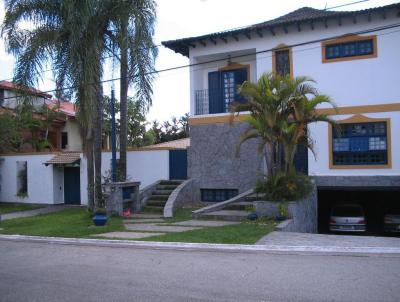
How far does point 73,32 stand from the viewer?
16359 millimetres

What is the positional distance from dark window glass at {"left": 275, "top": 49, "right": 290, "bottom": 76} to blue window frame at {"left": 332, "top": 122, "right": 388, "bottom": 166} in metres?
3.31

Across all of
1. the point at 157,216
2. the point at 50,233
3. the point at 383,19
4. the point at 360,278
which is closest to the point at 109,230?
the point at 50,233

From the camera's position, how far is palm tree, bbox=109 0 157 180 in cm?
1692

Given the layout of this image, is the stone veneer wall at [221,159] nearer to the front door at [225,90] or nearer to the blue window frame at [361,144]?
the front door at [225,90]

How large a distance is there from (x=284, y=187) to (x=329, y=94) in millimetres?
5484

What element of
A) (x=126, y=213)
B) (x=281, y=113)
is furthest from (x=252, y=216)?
(x=126, y=213)

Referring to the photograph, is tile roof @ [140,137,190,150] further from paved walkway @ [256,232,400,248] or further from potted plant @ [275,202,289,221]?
paved walkway @ [256,232,400,248]

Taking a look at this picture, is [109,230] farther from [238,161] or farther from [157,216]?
[238,161]

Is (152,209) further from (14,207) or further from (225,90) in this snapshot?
(14,207)

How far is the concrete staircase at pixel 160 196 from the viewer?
1892 centimetres

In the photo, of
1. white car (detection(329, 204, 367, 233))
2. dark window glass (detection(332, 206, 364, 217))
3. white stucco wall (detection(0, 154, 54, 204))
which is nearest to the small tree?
white car (detection(329, 204, 367, 233))

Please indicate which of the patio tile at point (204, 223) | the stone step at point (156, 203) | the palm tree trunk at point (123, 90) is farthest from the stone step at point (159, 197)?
the patio tile at point (204, 223)

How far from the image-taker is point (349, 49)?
18.4m

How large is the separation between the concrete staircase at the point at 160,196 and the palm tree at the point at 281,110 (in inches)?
214
